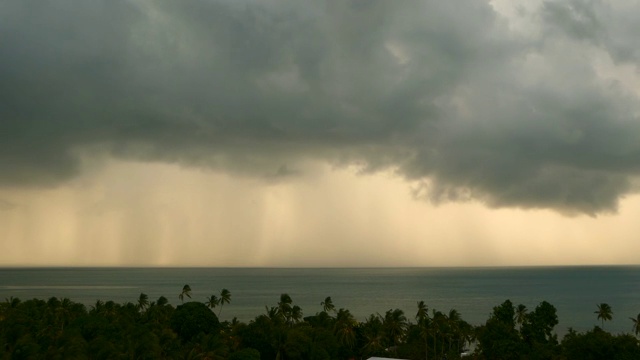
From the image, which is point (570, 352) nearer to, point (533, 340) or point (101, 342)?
point (533, 340)

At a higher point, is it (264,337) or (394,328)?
(264,337)

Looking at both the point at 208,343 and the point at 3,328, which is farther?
the point at 208,343

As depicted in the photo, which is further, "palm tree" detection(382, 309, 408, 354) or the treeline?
"palm tree" detection(382, 309, 408, 354)

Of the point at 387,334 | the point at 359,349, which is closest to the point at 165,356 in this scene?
the point at 359,349

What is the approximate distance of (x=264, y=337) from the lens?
84875mm

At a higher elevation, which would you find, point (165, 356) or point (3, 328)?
point (3, 328)

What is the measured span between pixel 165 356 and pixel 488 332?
48.0 meters

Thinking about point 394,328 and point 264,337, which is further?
point 394,328

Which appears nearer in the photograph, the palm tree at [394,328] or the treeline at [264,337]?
the treeline at [264,337]

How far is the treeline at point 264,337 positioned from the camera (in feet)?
185

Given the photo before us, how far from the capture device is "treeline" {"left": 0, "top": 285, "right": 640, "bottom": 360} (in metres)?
56.4

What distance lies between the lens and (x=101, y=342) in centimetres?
5319

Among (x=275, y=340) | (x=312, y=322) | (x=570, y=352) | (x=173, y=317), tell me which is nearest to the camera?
(x=570, y=352)

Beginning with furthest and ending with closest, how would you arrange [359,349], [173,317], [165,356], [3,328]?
[359,349], [173,317], [165,356], [3,328]
